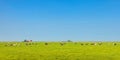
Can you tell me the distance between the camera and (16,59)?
3023cm

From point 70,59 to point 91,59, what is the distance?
246 cm

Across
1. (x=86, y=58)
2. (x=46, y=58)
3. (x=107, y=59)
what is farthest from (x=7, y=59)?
(x=107, y=59)

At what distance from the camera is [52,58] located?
30.9 m

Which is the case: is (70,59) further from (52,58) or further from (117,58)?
(117,58)

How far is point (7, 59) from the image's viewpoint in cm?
3031

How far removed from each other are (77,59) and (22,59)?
6434mm

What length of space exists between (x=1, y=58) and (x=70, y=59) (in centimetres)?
841

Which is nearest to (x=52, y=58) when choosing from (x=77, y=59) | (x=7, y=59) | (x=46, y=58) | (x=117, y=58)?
(x=46, y=58)

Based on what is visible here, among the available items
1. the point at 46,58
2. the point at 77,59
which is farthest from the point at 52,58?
the point at 77,59

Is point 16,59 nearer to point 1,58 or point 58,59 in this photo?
point 1,58

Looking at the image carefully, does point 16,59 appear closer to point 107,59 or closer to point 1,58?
point 1,58

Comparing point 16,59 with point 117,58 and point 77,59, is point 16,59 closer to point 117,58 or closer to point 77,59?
point 77,59

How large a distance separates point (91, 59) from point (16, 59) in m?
8.78

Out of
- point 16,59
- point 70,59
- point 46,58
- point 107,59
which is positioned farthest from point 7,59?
point 107,59
